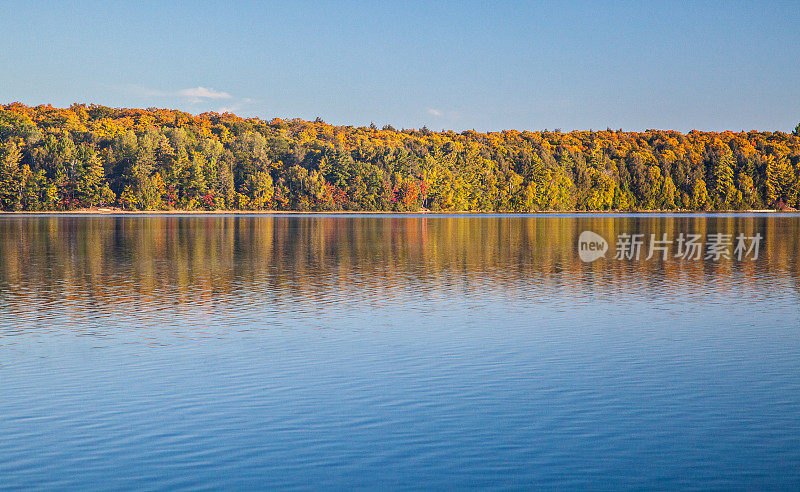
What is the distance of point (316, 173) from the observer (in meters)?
175

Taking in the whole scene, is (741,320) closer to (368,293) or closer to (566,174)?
(368,293)

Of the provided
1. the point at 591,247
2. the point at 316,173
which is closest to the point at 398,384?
the point at 591,247

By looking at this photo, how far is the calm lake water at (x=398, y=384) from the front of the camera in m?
12.4

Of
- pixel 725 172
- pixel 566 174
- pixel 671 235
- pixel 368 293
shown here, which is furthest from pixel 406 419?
pixel 725 172

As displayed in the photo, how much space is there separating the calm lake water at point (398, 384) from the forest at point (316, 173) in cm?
12588

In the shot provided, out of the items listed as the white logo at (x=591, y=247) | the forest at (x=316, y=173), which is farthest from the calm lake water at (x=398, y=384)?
the forest at (x=316, y=173)


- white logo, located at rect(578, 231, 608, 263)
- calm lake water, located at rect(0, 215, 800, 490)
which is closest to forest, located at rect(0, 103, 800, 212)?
white logo, located at rect(578, 231, 608, 263)

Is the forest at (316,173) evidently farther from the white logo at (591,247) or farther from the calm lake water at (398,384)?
the calm lake water at (398,384)

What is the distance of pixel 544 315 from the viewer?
90.0ft

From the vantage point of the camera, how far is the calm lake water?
12.4 meters

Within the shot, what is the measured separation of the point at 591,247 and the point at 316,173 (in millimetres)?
117451

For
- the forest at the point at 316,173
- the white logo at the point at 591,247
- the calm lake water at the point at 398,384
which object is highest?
the forest at the point at 316,173

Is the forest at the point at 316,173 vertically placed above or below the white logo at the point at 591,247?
above

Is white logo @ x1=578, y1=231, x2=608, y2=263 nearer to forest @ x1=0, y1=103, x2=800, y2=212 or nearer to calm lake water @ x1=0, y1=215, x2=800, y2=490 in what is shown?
calm lake water @ x1=0, y1=215, x2=800, y2=490
